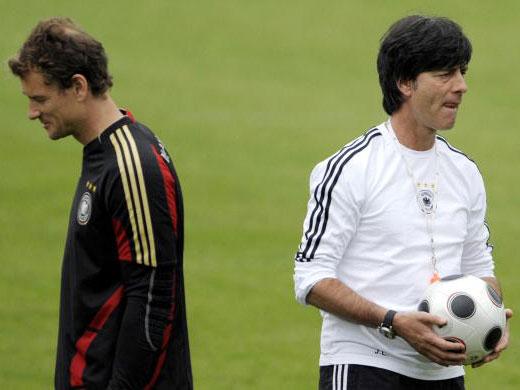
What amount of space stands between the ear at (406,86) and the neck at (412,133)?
8 cm

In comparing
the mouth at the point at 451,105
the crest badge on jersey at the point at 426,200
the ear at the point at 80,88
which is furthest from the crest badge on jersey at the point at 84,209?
the mouth at the point at 451,105

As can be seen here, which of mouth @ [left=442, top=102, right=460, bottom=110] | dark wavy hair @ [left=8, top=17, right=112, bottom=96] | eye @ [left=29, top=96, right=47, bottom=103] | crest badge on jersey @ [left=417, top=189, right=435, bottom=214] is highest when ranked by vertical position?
dark wavy hair @ [left=8, top=17, right=112, bottom=96]

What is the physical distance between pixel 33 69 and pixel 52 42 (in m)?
0.11

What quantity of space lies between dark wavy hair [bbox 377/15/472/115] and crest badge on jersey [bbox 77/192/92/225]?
1259 mm

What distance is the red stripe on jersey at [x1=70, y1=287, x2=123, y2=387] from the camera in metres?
4.21

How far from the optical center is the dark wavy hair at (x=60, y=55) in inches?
168

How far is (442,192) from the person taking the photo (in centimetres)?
475

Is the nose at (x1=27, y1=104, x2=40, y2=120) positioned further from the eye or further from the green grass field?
the green grass field

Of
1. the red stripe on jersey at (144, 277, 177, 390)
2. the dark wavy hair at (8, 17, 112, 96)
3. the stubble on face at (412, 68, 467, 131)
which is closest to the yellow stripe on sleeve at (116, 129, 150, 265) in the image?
the red stripe on jersey at (144, 277, 177, 390)

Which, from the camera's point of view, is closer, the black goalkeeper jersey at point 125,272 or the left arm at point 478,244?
the black goalkeeper jersey at point 125,272

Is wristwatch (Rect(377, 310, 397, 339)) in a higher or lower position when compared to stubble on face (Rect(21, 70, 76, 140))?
lower

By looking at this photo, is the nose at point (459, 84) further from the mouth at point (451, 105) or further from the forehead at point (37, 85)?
the forehead at point (37, 85)

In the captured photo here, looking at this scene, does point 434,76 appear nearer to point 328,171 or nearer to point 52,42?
point 328,171

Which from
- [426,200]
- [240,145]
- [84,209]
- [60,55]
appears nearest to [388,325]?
[426,200]
